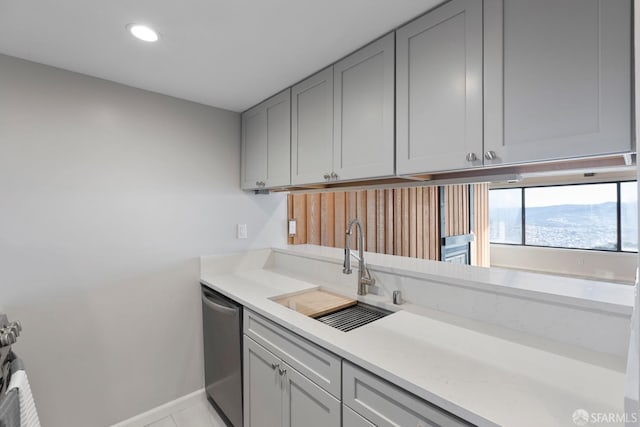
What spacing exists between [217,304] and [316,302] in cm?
72

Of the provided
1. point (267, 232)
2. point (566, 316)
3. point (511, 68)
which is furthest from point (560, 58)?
point (267, 232)

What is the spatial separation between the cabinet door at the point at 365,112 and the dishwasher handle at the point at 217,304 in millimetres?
1053

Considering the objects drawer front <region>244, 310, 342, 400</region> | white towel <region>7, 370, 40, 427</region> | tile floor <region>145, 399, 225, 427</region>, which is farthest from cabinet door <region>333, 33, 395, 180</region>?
tile floor <region>145, 399, 225, 427</region>

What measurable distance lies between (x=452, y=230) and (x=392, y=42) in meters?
3.27

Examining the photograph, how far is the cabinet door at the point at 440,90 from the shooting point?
3.61ft

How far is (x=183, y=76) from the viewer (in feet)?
5.94

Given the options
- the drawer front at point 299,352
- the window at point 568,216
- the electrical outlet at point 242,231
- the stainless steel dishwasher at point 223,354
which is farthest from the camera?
the window at point 568,216

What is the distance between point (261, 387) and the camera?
5.11 feet

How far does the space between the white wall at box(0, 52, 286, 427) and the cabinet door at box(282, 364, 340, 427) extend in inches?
46.7

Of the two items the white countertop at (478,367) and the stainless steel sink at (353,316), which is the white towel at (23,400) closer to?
the white countertop at (478,367)

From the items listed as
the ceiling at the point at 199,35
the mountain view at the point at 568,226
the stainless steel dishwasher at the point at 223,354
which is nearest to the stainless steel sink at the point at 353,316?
the stainless steel dishwasher at the point at 223,354

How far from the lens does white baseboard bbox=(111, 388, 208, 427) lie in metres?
1.94

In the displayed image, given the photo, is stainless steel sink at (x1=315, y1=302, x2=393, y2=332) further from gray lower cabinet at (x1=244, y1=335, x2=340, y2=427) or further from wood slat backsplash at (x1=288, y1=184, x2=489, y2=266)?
wood slat backsplash at (x1=288, y1=184, x2=489, y2=266)

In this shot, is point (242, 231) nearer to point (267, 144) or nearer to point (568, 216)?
point (267, 144)
